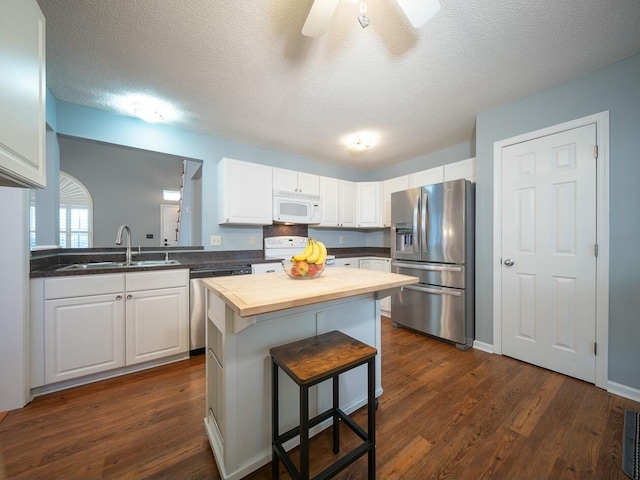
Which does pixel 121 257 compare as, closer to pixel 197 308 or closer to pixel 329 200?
pixel 197 308

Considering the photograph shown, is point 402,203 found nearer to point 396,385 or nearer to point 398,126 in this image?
point 398,126

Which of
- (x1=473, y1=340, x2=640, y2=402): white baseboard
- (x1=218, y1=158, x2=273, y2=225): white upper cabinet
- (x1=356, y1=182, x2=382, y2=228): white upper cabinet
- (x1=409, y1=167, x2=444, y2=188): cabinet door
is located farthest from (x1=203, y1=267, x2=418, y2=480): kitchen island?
(x1=356, y1=182, x2=382, y2=228): white upper cabinet

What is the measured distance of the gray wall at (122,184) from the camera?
12.5ft

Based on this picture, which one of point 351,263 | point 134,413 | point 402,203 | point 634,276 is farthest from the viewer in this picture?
point 351,263

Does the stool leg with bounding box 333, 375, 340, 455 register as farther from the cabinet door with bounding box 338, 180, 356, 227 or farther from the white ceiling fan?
the cabinet door with bounding box 338, 180, 356, 227

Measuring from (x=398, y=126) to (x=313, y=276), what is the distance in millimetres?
2158

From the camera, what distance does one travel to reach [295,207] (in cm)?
333

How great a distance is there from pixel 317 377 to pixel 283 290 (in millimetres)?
383

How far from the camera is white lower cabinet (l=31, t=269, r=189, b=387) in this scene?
5.73 ft

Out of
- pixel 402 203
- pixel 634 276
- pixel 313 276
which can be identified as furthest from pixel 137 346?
pixel 634 276

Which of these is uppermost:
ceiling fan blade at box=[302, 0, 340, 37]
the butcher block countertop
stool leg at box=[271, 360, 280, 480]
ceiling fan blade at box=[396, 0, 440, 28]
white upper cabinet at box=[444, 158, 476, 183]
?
ceiling fan blade at box=[396, 0, 440, 28]

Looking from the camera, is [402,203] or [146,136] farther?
[402,203]

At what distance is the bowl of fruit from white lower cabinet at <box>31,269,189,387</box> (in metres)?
1.42

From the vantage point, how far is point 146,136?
8.52ft
